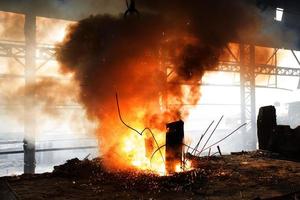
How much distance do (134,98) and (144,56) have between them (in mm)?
1424

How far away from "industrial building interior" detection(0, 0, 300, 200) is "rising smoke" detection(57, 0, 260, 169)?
3cm

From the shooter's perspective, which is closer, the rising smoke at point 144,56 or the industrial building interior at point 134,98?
the industrial building interior at point 134,98

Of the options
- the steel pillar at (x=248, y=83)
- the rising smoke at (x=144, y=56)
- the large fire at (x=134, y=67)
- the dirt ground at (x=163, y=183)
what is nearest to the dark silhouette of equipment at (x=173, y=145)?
the dirt ground at (x=163, y=183)

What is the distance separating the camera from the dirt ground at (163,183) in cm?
496

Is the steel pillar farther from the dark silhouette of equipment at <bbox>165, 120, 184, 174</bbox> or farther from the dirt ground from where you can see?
the dark silhouette of equipment at <bbox>165, 120, 184, 174</bbox>

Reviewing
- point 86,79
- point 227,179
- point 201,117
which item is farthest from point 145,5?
point 201,117

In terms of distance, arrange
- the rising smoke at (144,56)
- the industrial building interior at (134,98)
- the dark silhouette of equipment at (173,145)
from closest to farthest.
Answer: the industrial building interior at (134,98) < the dark silhouette of equipment at (173,145) < the rising smoke at (144,56)

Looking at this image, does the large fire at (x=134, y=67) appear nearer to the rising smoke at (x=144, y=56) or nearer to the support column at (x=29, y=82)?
the rising smoke at (x=144, y=56)

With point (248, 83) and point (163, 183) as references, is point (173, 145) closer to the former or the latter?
point (163, 183)

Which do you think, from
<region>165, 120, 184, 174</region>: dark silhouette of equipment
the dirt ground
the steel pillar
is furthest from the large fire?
the steel pillar

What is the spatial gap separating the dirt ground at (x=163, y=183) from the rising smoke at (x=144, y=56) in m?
1.85

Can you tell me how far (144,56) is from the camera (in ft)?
32.1

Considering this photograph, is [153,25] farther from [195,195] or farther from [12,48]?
[195,195]

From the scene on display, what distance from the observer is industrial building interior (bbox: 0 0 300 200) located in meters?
5.71
